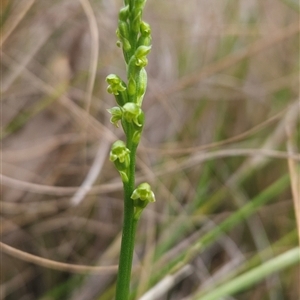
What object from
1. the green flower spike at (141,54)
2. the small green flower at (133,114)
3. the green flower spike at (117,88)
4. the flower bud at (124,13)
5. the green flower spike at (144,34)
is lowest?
the small green flower at (133,114)

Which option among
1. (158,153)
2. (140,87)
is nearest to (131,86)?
(140,87)

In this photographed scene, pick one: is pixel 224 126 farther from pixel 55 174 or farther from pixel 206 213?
pixel 55 174

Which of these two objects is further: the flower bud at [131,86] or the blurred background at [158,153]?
the blurred background at [158,153]

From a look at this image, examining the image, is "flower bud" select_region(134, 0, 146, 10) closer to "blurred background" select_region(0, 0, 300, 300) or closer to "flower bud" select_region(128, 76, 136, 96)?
"flower bud" select_region(128, 76, 136, 96)

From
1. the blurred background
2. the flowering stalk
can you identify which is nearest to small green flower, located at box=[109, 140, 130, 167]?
the flowering stalk

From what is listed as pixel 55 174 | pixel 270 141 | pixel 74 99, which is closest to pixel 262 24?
pixel 270 141

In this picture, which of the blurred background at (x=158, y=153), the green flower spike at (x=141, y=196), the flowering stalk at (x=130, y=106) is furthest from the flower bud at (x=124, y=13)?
the blurred background at (x=158, y=153)

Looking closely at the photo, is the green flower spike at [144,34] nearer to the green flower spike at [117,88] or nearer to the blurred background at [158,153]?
the green flower spike at [117,88]
